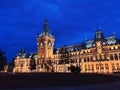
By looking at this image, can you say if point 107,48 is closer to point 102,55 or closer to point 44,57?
point 102,55

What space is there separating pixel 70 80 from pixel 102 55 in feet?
255

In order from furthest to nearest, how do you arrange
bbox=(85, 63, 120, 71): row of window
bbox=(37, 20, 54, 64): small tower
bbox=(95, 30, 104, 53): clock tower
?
bbox=(37, 20, 54, 64): small tower → bbox=(95, 30, 104, 53): clock tower → bbox=(85, 63, 120, 71): row of window

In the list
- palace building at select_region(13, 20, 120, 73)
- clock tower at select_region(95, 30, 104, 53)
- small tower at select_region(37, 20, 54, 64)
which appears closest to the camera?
palace building at select_region(13, 20, 120, 73)

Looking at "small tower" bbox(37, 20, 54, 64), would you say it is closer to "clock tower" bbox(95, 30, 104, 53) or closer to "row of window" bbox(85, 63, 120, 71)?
"row of window" bbox(85, 63, 120, 71)

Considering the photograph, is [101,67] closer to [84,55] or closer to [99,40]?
[99,40]

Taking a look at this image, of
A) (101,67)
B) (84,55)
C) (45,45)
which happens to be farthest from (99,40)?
(45,45)

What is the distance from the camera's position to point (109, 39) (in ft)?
404

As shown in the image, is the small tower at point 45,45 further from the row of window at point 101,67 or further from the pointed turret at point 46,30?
the row of window at point 101,67

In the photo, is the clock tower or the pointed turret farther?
the pointed turret

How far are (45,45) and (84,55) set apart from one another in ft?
110

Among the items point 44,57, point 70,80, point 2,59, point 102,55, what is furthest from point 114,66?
point 70,80

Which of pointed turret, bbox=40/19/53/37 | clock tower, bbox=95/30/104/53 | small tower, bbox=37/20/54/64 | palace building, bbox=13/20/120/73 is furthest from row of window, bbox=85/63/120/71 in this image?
pointed turret, bbox=40/19/53/37

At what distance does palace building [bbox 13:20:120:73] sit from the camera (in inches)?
4547

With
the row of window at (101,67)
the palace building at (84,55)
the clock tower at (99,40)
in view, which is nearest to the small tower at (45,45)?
the palace building at (84,55)
